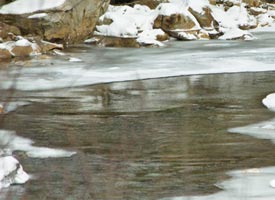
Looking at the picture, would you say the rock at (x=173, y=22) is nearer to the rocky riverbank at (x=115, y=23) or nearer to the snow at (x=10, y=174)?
the rocky riverbank at (x=115, y=23)

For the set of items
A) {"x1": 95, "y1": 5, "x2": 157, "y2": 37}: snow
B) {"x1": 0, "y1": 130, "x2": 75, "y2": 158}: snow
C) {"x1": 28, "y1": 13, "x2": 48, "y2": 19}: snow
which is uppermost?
{"x1": 0, "y1": 130, "x2": 75, "y2": 158}: snow

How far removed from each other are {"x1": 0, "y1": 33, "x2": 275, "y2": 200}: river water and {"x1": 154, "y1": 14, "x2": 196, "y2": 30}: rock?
6.28 metres

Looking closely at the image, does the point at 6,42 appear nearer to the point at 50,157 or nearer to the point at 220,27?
the point at 220,27

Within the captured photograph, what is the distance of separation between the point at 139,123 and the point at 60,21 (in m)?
12.4

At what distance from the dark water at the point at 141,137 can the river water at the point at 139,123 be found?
1 centimetres

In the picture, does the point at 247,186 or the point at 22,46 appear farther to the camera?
the point at 22,46

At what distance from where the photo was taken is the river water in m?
5.56

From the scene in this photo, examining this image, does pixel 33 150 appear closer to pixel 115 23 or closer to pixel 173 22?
pixel 115 23

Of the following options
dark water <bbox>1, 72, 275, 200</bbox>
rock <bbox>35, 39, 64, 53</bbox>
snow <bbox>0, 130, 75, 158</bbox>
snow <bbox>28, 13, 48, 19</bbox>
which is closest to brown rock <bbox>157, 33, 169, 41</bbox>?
snow <bbox>28, 13, 48, 19</bbox>

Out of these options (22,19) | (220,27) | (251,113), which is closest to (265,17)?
(220,27)

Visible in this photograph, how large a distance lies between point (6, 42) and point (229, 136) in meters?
11.5

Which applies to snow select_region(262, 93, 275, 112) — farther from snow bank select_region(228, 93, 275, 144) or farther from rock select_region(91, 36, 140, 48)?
rock select_region(91, 36, 140, 48)

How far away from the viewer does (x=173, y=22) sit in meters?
23.7

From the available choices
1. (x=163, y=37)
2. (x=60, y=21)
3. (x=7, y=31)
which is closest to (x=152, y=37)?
(x=163, y=37)
